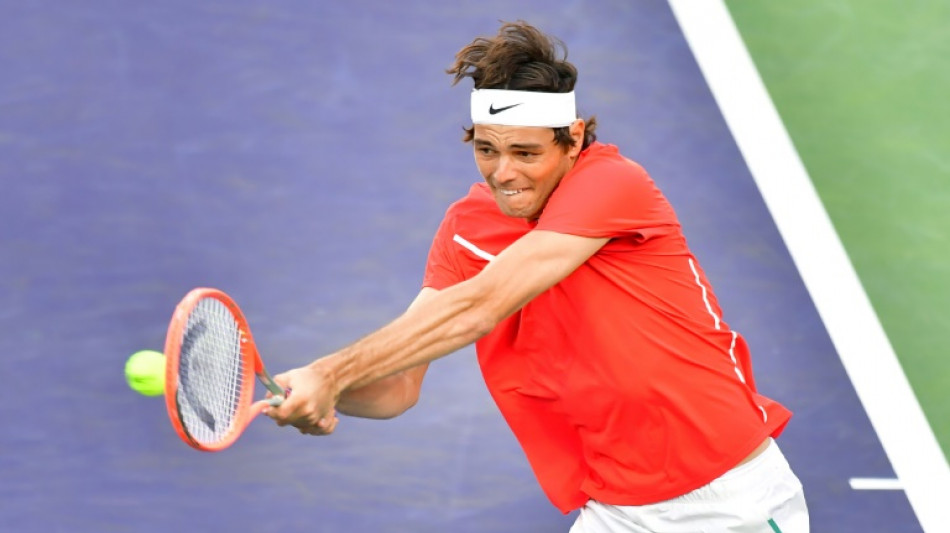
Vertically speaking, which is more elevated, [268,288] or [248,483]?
[268,288]

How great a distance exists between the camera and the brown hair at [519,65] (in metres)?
3.31

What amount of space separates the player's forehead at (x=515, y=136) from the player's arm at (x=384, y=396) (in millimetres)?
384

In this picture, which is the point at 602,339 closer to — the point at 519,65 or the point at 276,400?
the point at 519,65

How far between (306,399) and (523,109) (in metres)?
0.92

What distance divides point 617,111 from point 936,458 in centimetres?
165

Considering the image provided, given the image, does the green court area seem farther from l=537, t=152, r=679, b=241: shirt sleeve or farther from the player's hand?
the player's hand

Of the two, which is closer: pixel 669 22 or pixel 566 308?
pixel 566 308

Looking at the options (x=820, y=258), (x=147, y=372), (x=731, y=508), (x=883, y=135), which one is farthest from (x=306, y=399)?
(x=883, y=135)

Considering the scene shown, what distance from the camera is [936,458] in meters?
4.98

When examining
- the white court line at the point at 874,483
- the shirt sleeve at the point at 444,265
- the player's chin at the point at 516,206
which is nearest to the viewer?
the player's chin at the point at 516,206

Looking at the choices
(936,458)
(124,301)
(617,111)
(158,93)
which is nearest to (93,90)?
(158,93)

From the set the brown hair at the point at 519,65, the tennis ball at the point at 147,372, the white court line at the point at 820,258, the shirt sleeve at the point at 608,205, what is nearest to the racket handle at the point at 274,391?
the tennis ball at the point at 147,372

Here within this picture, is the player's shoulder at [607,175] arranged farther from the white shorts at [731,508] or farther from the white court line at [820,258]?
the white court line at [820,258]

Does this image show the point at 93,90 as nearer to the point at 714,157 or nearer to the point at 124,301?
the point at 124,301
